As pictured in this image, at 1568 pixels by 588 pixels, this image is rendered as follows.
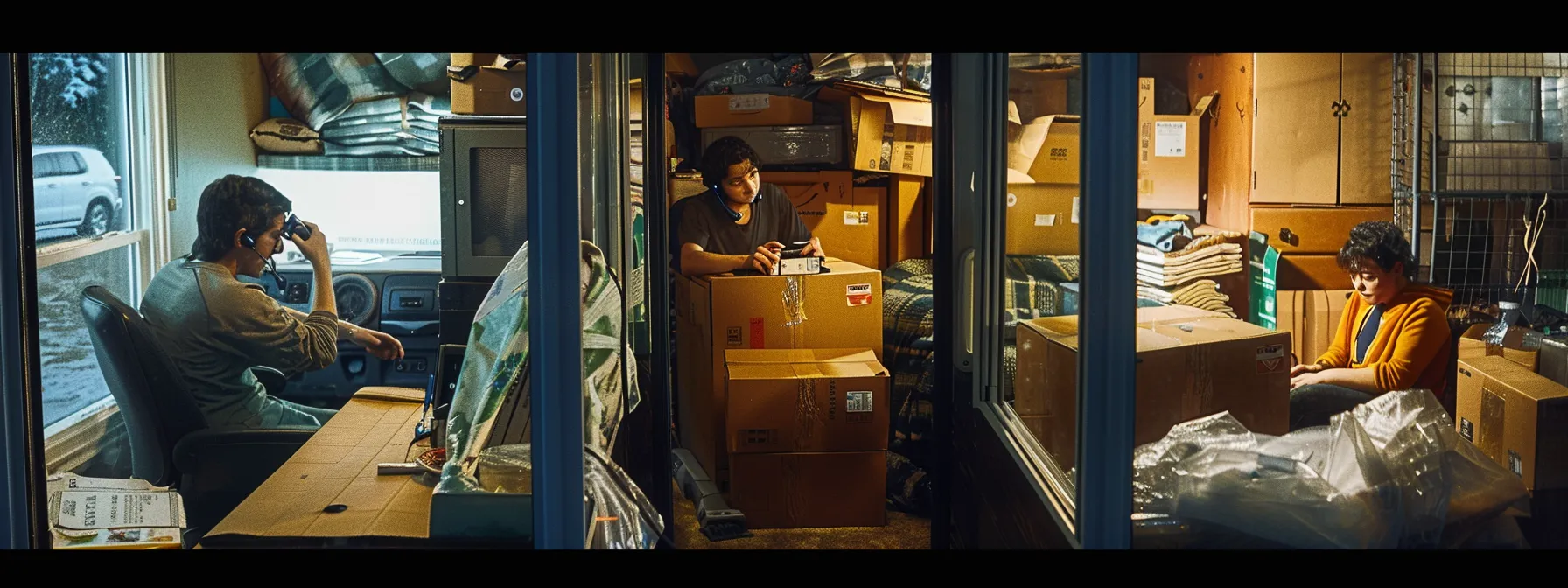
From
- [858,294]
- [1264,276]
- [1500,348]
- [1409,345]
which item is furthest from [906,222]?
[1500,348]

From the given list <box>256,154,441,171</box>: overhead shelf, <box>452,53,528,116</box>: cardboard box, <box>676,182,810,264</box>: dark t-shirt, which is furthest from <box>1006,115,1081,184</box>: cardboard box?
<box>256,154,441,171</box>: overhead shelf

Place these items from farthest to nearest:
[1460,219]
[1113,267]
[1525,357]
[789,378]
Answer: [789,378] → [1460,219] → [1525,357] → [1113,267]

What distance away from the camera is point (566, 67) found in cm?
202

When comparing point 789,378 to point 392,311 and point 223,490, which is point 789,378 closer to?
point 392,311

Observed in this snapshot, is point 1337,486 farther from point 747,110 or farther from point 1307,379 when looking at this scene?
point 747,110

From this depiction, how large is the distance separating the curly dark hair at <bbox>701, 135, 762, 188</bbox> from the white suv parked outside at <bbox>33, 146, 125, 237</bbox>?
2294 millimetres

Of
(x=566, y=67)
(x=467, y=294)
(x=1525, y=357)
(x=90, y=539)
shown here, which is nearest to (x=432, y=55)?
(x=467, y=294)

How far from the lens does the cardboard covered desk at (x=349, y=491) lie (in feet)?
7.77

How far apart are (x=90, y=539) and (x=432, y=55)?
1333 millimetres

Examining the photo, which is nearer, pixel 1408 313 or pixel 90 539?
pixel 90 539

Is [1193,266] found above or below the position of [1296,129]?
below

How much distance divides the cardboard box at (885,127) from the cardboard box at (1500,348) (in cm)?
224

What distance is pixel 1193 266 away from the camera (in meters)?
3.75

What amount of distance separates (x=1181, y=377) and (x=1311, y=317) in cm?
130
